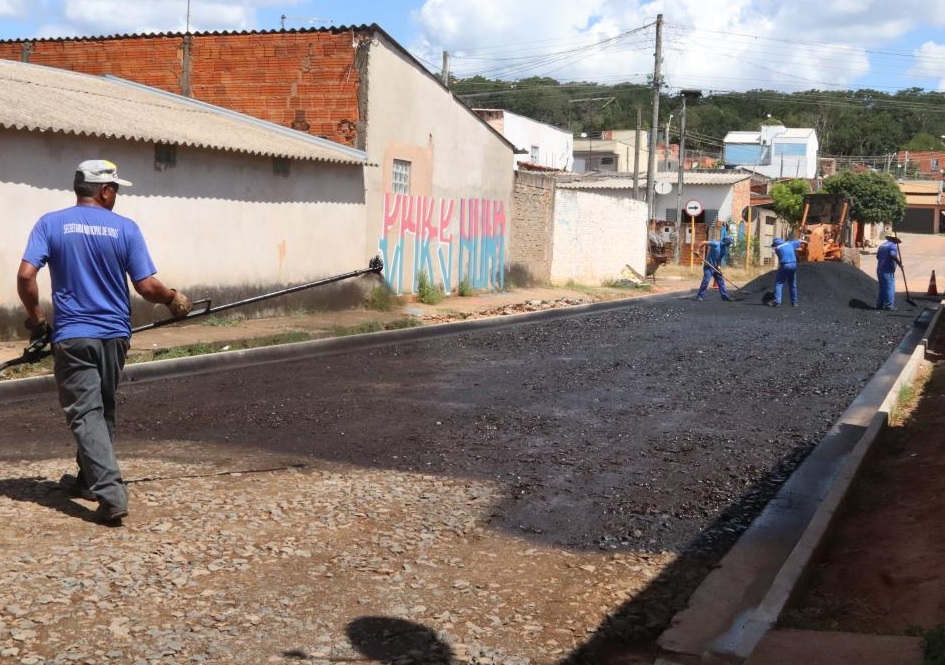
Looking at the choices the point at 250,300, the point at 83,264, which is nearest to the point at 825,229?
the point at 250,300

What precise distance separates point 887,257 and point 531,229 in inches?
352

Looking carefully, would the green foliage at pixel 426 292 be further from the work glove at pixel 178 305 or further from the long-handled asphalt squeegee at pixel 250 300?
the work glove at pixel 178 305

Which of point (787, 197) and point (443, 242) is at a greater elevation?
point (787, 197)

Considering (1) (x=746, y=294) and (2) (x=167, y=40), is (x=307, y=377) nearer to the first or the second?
(2) (x=167, y=40)

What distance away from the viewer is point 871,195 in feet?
226

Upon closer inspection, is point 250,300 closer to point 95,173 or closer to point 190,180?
point 95,173

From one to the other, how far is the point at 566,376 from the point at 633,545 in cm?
645

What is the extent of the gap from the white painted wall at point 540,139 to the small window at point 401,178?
33.9m

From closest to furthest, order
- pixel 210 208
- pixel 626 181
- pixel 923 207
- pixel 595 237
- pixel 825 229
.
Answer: pixel 210 208, pixel 595 237, pixel 825 229, pixel 626 181, pixel 923 207

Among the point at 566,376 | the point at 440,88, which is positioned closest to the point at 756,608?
the point at 566,376

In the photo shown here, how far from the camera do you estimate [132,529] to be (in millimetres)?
5527

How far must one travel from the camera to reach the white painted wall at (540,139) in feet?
196

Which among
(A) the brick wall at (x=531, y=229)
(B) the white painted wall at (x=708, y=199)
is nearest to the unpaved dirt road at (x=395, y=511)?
(A) the brick wall at (x=531, y=229)

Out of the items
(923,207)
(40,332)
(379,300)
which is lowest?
(379,300)
